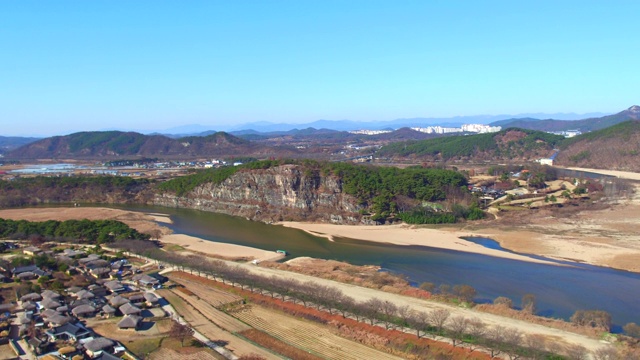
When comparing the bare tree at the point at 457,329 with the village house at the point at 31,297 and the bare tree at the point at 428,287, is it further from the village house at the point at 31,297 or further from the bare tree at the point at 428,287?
the village house at the point at 31,297

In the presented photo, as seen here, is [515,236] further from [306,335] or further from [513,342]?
[306,335]

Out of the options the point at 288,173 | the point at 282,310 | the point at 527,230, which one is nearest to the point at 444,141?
the point at 288,173

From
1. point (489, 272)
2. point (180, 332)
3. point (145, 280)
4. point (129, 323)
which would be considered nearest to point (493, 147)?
point (489, 272)

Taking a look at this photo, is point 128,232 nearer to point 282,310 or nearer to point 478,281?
point 282,310

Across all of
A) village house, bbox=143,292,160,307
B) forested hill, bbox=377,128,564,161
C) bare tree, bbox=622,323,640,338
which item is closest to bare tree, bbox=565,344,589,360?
bare tree, bbox=622,323,640,338

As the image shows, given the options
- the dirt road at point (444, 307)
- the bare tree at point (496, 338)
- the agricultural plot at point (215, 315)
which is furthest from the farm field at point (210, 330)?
the bare tree at point (496, 338)

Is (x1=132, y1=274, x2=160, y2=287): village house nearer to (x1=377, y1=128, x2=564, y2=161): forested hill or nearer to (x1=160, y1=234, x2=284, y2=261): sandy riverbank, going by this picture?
(x1=160, y1=234, x2=284, y2=261): sandy riverbank
